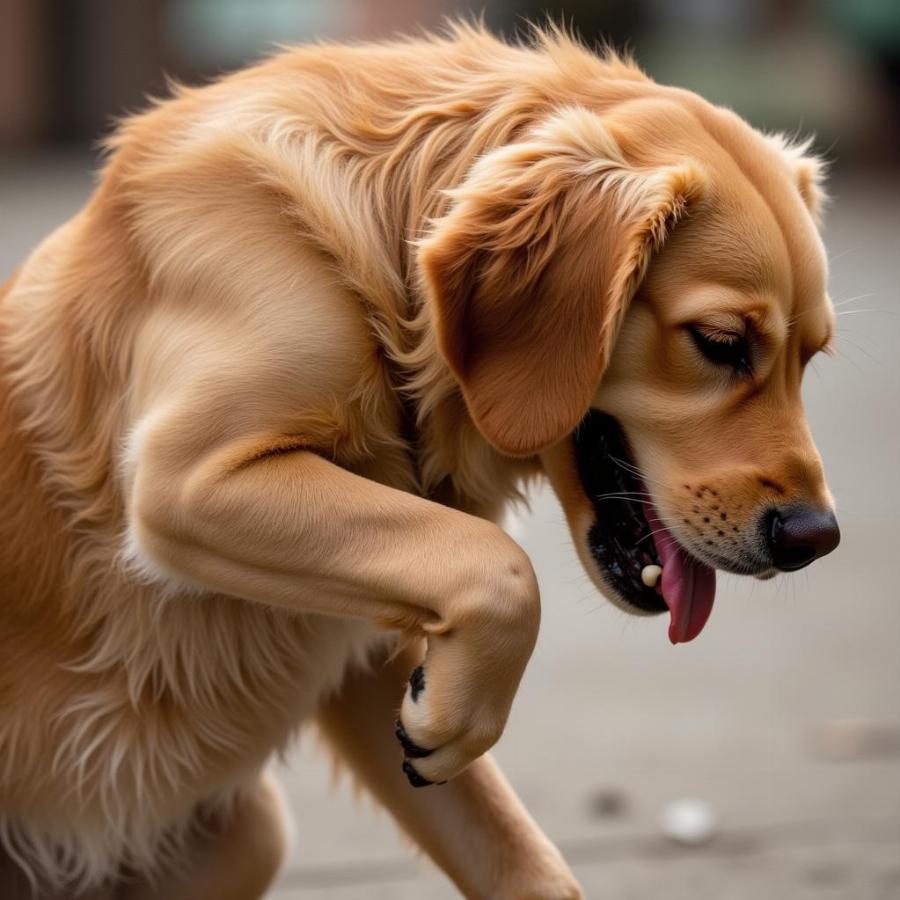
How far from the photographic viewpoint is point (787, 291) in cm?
312

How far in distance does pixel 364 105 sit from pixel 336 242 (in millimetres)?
343

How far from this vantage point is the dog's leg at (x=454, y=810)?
11.8 ft

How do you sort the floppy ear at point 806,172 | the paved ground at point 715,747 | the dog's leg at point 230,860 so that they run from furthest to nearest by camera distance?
1. the paved ground at point 715,747
2. the dog's leg at point 230,860
3. the floppy ear at point 806,172

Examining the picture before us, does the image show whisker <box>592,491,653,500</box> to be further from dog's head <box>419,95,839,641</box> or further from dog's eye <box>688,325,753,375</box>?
dog's eye <box>688,325,753,375</box>

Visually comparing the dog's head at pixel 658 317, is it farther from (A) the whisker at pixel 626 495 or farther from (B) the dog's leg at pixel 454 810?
(B) the dog's leg at pixel 454 810

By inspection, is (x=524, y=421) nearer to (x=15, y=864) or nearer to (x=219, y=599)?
(x=219, y=599)

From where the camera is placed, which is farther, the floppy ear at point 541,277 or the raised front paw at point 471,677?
the floppy ear at point 541,277

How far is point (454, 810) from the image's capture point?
3.69 meters

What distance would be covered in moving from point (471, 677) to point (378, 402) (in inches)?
22.1

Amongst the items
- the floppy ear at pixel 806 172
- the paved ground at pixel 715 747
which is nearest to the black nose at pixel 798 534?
the paved ground at pixel 715 747

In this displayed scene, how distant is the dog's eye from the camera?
306 cm

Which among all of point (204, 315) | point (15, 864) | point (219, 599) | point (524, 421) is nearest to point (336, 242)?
point (204, 315)

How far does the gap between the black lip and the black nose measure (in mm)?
268

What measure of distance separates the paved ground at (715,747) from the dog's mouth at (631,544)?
246 millimetres
